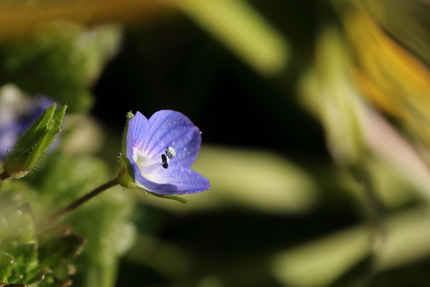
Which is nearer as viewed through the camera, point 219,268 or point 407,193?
point 219,268

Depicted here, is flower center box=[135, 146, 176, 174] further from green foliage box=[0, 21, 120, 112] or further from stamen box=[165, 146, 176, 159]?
green foliage box=[0, 21, 120, 112]

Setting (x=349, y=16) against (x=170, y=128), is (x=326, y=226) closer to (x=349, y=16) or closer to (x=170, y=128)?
(x=349, y=16)

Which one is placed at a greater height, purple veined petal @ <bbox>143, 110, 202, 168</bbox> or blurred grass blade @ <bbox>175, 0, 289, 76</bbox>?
blurred grass blade @ <bbox>175, 0, 289, 76</bbox>

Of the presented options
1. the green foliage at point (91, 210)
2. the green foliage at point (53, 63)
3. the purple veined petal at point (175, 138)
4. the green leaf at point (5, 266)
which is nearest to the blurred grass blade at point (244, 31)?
the green foliage at point (53, 63)

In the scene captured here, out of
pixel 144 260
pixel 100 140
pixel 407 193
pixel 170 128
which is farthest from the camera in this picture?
pixel 407 193

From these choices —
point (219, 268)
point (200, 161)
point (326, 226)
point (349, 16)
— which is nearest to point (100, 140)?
point (200, 161)

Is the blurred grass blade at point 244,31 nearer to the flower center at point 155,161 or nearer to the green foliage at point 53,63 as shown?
the green foliage at point 53,63

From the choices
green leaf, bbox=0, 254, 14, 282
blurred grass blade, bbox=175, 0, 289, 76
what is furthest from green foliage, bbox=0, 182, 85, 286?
blurred grass blade, bbox=175, 0, 289, 76
